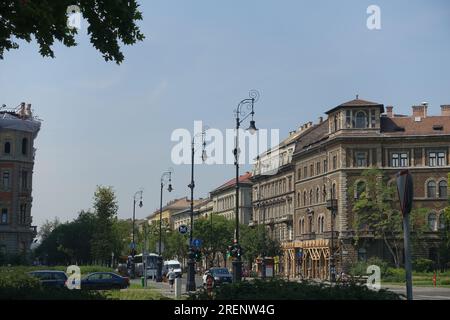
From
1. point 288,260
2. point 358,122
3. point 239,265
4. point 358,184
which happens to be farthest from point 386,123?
point 239,265

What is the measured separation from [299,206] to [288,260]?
24.3ft

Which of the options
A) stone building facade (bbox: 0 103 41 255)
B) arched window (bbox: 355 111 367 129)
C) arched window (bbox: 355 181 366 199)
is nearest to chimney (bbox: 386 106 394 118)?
arched window (bbox: 355 111 367 129)

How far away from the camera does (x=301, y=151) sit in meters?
92.6

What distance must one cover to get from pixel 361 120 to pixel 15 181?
39173 mm

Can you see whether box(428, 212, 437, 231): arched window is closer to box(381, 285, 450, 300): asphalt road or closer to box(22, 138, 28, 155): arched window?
box(381, 285, 450, 300): asphalt road

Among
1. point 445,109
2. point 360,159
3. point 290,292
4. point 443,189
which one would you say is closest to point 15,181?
point 360,159

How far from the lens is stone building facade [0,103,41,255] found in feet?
260

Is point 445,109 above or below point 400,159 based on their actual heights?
above

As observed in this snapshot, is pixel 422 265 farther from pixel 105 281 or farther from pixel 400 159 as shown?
pixel 105 281

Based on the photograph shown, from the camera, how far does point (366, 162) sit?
80.2m

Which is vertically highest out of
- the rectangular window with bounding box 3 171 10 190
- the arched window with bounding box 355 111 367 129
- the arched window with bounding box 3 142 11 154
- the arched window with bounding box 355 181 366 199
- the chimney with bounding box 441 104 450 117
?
the chimney with bounding box 441 104 450 117

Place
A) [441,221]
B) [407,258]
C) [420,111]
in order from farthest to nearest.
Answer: [420,111] < [441,221] < [407,258]

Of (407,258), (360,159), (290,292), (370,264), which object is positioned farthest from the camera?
(360,159)
